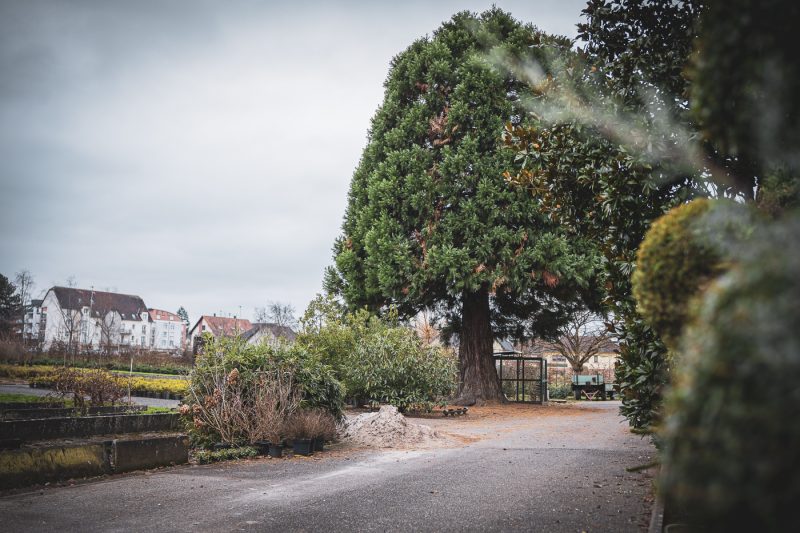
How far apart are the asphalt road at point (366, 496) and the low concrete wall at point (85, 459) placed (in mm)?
279

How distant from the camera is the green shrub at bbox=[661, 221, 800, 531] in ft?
4.30

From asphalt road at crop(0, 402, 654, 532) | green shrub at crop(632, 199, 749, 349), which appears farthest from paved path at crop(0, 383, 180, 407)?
green shrub at crop(632, 199, 749, 349)

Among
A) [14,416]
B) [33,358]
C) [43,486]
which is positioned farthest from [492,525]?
[33,358]

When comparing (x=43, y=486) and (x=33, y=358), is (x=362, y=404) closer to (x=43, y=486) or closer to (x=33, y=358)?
(x=43, y=486)

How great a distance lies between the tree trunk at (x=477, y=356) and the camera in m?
21.5

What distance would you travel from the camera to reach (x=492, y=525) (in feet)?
17.2

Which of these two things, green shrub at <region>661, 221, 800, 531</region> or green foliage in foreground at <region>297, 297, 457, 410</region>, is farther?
green foliage in foreground at <region>297, 297, 457, 410</region>

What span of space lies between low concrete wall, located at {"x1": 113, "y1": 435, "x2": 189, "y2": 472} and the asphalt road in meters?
0.25

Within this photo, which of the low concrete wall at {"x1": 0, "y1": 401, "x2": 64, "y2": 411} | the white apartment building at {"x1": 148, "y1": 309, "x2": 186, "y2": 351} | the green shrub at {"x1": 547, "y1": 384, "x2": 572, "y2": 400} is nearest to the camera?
the low concrete wall at {"x1": 0, "y1": 401, "x2": 64, "y2": 411}

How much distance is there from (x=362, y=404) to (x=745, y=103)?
19.5m

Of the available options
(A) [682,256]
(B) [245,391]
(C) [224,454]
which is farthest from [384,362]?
(A) [682,256]

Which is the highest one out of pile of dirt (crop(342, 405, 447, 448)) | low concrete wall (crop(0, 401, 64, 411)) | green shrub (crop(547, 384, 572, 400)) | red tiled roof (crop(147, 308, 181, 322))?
red tiled roof (crop(147, 308, 181, 322))

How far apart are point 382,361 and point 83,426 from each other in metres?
9.56

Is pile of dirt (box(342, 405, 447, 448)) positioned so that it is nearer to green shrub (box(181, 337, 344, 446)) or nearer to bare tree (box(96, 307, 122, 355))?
green shrub (box(181, 337, 344, 446))
